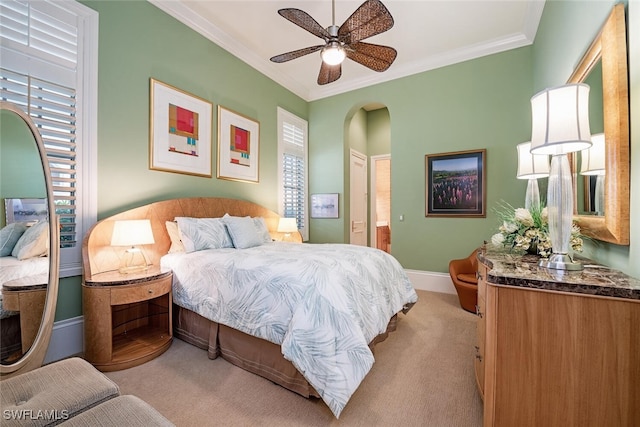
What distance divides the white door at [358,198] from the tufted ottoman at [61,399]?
4.51 metres

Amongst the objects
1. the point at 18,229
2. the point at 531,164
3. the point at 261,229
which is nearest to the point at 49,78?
the point at 18,229

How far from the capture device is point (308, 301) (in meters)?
1.64

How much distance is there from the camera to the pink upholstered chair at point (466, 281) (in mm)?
3086

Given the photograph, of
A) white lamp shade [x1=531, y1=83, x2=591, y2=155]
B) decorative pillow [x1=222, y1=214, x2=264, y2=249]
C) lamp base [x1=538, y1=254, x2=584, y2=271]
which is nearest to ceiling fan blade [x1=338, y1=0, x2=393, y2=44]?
white lamp shade [x1=531, y1=83, x2=591, y2=155]

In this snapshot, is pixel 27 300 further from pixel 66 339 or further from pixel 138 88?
pixel 138 88

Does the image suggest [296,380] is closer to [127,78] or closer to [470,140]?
[127,78]

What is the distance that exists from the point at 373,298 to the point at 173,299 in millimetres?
1814

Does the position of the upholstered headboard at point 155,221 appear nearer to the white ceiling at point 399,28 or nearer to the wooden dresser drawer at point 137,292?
the wooden dresser drawer at point 137,292

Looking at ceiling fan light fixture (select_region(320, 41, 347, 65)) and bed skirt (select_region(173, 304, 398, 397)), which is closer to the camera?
bed skirt (select_region(173, 304, 398, 397))

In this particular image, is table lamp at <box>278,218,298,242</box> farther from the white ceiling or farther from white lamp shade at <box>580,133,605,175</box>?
white lamp shade at <box>580,133,605,175</box>

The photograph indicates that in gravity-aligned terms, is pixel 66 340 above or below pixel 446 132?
below

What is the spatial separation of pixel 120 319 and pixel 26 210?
4.54ft

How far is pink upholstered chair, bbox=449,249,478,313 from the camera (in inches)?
121

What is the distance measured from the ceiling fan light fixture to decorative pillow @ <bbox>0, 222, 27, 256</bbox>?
2513 mm
